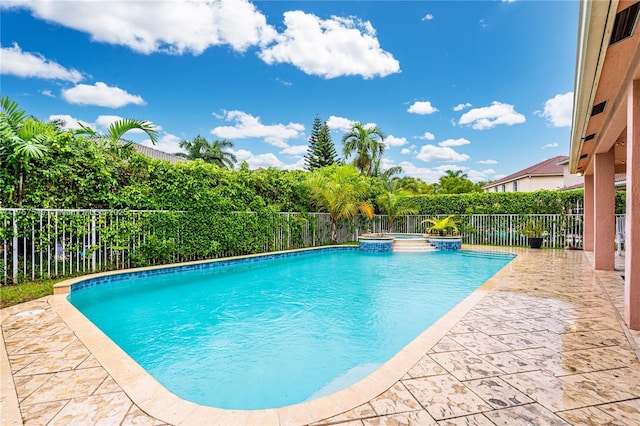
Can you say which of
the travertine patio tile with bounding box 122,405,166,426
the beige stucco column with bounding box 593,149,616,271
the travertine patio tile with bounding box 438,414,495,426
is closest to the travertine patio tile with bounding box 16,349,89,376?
the travertine patio tile with bounding box 122,405,166,426

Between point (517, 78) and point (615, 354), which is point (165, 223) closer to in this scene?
point (615, 354)

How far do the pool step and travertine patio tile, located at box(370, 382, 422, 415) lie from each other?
504 inches

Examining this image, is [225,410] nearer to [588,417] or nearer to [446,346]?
[446,346]

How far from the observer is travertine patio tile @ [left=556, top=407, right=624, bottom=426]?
7.02 ft

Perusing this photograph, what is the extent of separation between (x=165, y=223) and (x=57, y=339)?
5583mm

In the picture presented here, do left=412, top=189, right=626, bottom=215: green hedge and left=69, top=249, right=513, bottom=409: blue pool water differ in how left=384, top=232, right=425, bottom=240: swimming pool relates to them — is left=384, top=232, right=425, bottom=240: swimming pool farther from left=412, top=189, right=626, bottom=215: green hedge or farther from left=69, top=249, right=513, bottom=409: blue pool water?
left=69, top=249, right=513, bottom=409: blue pool water

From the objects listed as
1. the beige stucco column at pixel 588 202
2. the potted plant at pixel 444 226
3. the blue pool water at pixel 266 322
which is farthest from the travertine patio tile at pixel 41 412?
the potted plant at pixel 444 226

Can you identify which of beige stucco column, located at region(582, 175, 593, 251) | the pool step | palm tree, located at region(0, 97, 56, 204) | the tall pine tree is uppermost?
the tall pine tree

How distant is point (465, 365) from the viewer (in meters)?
3.01

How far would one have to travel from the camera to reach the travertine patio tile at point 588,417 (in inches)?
84.3

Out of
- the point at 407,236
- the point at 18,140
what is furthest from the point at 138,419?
the point at 407,236

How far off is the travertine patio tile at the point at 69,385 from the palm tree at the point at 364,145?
74.7 ft

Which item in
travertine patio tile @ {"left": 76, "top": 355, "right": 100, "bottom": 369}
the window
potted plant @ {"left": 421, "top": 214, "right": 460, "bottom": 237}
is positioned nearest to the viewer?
the window

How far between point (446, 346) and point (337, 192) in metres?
11.4
